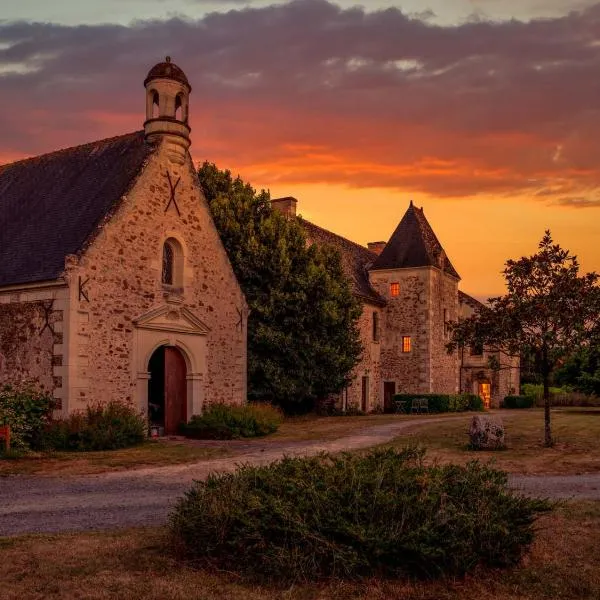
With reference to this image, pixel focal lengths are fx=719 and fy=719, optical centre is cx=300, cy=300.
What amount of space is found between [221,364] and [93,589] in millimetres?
16431

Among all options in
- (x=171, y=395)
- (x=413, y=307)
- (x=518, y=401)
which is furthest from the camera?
(x=518, y=401)

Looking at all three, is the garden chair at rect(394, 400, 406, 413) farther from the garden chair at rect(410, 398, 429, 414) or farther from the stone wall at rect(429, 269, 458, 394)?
the stone wall at rect(429, 269, 458, 394)

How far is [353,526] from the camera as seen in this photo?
6.29 meters

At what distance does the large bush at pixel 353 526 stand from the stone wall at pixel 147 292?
11.4 m

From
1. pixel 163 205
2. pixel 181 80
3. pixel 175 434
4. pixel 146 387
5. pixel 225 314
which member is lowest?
pixel 175 434

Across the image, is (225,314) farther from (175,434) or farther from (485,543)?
(485,543)

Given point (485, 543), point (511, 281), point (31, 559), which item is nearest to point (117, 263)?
point (511, 281)

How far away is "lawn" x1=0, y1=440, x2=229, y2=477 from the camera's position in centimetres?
1362

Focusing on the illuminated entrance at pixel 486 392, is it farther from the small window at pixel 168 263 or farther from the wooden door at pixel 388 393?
the small window at pixel 168 263

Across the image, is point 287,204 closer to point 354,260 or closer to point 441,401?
point 354,260

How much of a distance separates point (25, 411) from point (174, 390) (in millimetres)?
4852

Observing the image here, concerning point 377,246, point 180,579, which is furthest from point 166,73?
point 377,246

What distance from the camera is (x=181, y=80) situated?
69.3 ft

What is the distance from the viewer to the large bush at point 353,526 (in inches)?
246
